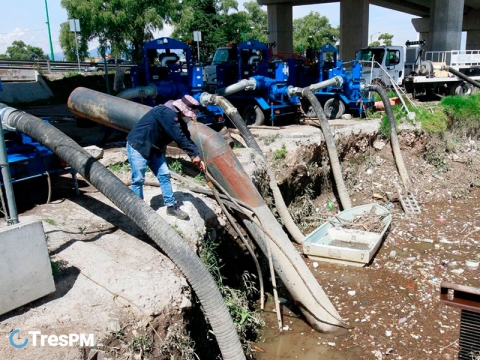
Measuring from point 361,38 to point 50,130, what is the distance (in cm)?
2543

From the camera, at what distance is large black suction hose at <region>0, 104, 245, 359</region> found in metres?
3.91

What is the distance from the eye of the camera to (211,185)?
5262 millimetres

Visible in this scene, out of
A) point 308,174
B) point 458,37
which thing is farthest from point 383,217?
point 458,37

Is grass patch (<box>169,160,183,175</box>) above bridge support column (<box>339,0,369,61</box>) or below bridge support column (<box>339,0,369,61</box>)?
below

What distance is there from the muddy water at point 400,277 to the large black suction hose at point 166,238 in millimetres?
1328

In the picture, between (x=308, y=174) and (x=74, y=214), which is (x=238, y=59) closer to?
(x=308, y=174)

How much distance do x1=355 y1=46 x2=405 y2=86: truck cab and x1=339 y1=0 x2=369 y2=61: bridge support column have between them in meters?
11.3

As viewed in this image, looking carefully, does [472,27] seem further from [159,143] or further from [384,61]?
[159,143]

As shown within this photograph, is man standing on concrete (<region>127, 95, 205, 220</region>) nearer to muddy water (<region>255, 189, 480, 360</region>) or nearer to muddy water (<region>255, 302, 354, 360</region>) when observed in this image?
muddy water (<region>255, 302, 354, 360</region>)

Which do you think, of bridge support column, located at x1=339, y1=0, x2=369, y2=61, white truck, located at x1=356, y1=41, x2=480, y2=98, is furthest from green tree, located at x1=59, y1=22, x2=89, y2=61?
white truck, located at x1=356, y1=41, x2=480, y2=98

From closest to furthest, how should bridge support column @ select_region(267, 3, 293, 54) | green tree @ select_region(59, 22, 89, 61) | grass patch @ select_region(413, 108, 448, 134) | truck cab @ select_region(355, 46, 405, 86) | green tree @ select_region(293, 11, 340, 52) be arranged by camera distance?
grass patch @ select_region(413, 108, 448, 134) → truck cab @ select_region(355, 46, 405, 86) → green tree @ select_region(59, 22, 89, 61) → bridge support column @ select_region(267, 3, 293, 54) → green tree @ select_region(293, 11, 340, 52)

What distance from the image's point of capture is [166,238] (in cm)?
401

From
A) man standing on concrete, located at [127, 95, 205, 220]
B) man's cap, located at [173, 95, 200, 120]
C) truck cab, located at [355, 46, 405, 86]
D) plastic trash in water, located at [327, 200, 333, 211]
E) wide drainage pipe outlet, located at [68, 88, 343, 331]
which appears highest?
truck cab, located at [355, 46, 405, 86]

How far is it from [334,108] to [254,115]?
2984 millimetres
